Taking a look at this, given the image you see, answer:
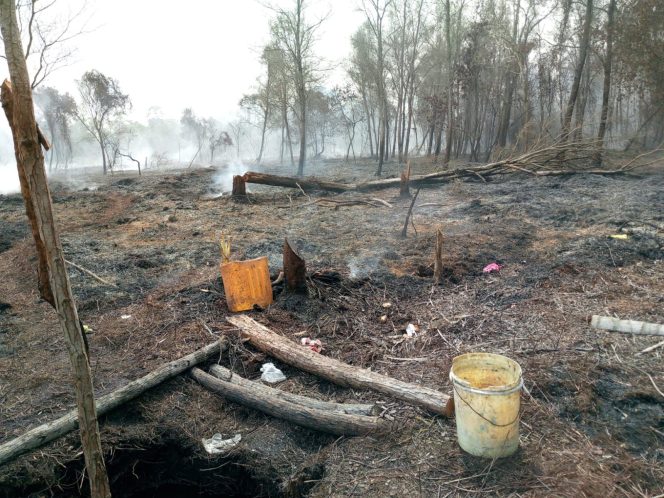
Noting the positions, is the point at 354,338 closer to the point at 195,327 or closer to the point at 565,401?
the point at 195,327

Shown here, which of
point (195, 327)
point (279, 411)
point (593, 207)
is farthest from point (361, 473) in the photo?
point (593, 207)

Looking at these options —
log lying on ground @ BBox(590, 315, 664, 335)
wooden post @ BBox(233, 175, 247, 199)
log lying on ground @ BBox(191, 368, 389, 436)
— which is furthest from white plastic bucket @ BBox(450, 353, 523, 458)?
wooden post @ BBox(233, 175, 247, 199)

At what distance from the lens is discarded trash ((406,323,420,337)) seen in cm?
Answer: 468

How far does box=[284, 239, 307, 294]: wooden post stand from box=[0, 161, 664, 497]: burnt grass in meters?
0.16

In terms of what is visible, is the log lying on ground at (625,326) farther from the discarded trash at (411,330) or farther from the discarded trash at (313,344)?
the discarded trash at (313,344)

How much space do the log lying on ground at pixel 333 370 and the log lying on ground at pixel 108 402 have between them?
388 millimetres

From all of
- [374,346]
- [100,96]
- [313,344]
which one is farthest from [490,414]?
[100,96]

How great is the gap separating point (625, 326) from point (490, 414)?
233cm

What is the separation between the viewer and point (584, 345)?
13.0ft

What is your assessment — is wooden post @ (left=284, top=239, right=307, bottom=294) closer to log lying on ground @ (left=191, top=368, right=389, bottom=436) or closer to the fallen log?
log lying on ground @ (left=191, top=368, right=389, bottom=436)

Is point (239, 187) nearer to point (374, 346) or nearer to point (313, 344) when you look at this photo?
point (313, 344)

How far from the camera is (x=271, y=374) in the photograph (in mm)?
4074

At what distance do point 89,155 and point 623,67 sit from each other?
5729 centimetres

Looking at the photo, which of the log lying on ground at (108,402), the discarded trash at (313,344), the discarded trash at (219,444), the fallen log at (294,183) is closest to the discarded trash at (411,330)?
Answer: the discarded trash at (313,344)
